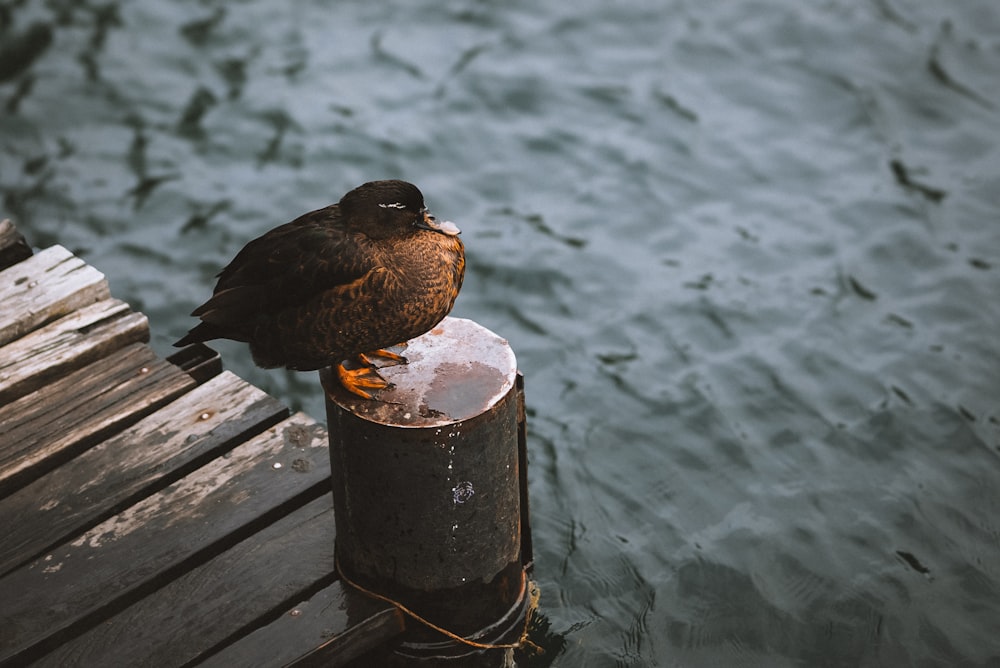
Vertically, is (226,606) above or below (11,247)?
below

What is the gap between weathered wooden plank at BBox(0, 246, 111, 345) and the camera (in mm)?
4836

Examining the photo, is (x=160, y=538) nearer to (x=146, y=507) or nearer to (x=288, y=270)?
(x=146, y=507)

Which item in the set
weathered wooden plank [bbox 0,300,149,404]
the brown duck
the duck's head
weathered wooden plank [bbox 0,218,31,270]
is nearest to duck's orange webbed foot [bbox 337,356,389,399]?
the brown duck

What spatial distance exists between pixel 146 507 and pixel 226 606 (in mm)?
545

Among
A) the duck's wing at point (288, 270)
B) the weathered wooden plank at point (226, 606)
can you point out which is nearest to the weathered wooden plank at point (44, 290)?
the duck's wing at point (288, 270)

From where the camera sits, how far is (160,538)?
13.3 feet

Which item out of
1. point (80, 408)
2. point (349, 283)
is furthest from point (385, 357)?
point (80, 408)

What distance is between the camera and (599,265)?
286 inches

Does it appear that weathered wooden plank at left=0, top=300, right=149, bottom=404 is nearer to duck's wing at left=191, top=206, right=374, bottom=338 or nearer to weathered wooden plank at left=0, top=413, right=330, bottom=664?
weathered wooden plank at left=0, top=413, right=330, bottom=664

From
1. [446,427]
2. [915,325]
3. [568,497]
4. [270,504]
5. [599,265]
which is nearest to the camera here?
[446,427]

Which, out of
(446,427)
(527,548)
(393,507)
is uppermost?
(446,427)

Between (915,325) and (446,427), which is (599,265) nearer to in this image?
(915,325)

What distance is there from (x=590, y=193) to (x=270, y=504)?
13.7ft

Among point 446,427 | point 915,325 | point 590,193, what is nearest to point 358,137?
point 590,193
